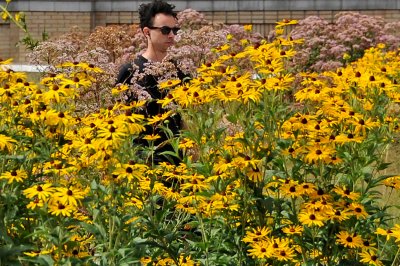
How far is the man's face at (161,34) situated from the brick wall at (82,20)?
14382mm

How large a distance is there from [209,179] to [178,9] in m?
17.7

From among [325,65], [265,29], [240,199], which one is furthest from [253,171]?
[265,29]

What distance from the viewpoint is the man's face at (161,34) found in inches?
306

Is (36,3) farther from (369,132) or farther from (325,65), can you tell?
(369,132)

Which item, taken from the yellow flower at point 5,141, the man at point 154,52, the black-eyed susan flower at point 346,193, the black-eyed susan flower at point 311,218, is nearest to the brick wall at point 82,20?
the man at point 154,52

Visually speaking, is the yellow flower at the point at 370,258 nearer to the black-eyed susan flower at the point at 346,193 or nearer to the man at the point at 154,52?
the black-eyed susan flower at the point at 346,193

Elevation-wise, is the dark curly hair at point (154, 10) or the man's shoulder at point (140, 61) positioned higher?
the dark curly hair at point (154, 10)

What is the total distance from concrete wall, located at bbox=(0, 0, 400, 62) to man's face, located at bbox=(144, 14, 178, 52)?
14243 mm

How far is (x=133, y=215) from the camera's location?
5406 mm

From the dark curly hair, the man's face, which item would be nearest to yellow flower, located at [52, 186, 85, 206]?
the man's face

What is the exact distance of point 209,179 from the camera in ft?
17.6

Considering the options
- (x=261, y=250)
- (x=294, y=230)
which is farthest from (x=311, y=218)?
(x=261, y=250)

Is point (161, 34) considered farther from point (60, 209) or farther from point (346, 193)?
point (60, 209)

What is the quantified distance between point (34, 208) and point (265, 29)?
17.5 metres
